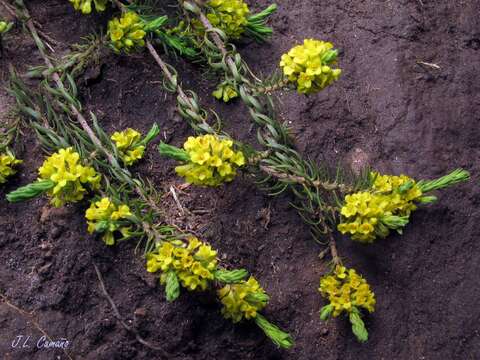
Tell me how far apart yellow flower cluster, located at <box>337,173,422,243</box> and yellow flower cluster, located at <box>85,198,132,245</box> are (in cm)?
76

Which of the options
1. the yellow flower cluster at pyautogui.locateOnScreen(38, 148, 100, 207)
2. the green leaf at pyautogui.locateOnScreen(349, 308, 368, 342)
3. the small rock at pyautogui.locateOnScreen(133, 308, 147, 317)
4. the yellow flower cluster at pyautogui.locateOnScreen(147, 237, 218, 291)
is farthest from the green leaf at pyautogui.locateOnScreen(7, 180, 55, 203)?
the green leaf at pyautogui.locateOnScreen(349, 308, 368, 342)

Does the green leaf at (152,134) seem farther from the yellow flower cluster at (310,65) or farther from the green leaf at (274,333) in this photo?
the green leaf at (274,333)

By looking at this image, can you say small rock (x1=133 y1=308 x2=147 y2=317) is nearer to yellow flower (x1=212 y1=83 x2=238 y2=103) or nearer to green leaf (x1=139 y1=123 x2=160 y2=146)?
green leaf (x1=139 y1=123 x2=160 y2=146)

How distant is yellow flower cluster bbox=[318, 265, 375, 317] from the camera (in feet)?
6.88

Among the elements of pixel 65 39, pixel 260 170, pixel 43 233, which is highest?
pixel 65 39

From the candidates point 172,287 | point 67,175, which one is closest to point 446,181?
point 172,287

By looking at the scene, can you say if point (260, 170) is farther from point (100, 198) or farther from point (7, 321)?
point (7, 321)

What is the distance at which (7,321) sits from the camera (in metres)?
2.10

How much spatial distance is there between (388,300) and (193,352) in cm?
77

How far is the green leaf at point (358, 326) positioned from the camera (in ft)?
6.68

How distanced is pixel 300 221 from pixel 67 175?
0.92 metres

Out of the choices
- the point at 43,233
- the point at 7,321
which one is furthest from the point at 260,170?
the point at 7,321

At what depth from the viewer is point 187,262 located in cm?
195

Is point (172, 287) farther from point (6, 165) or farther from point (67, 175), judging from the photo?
point (6, 165)
